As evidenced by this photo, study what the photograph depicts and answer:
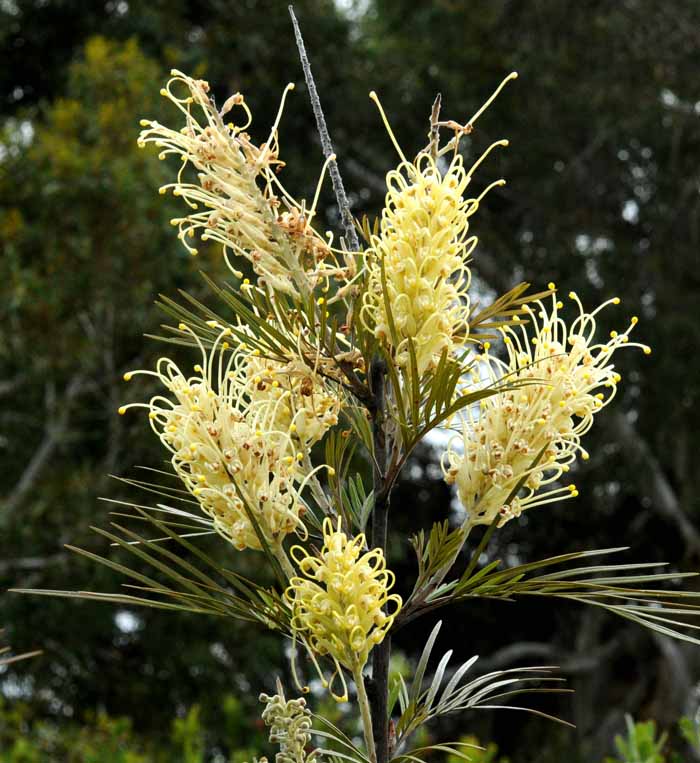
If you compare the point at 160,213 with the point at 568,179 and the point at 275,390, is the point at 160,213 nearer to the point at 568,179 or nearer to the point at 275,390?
the point at 568,179

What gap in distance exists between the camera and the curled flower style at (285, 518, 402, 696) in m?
0.76

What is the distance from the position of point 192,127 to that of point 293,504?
30 centimetres

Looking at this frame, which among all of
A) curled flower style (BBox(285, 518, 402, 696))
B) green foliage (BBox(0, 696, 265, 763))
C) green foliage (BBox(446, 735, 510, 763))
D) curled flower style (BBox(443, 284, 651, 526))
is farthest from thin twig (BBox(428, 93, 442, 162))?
green foliage (BBox(0, 696, 265, 763))

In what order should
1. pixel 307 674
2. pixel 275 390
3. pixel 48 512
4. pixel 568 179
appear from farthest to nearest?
1. pixel 568 179
2. pixel 48 512
3. pixel 307 674
4. pixel 275 390

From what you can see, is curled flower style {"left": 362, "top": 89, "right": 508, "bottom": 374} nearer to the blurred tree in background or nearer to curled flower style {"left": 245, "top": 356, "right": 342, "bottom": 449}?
curled flower style {"left": 245, "top": 356, "right": 342, "bottom": 449}

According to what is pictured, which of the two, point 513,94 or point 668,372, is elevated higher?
point 513,94

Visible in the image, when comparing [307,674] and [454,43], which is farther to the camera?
[454,43]


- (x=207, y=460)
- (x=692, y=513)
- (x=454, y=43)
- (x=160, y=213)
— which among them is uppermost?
(x=454, y=43)

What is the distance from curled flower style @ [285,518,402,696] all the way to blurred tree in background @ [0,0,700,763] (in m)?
3.42

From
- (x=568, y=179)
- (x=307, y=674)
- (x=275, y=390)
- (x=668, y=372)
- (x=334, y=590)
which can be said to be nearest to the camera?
(x=334, y=590)

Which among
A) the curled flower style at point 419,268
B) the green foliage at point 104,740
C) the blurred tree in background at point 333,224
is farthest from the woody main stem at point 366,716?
the blurred tree in background at point 333,224

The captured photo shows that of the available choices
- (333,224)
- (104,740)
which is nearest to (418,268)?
(104,740)

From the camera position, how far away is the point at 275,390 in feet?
2.85

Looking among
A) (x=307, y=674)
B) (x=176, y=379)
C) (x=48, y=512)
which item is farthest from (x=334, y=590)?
(x=48, y=512)
